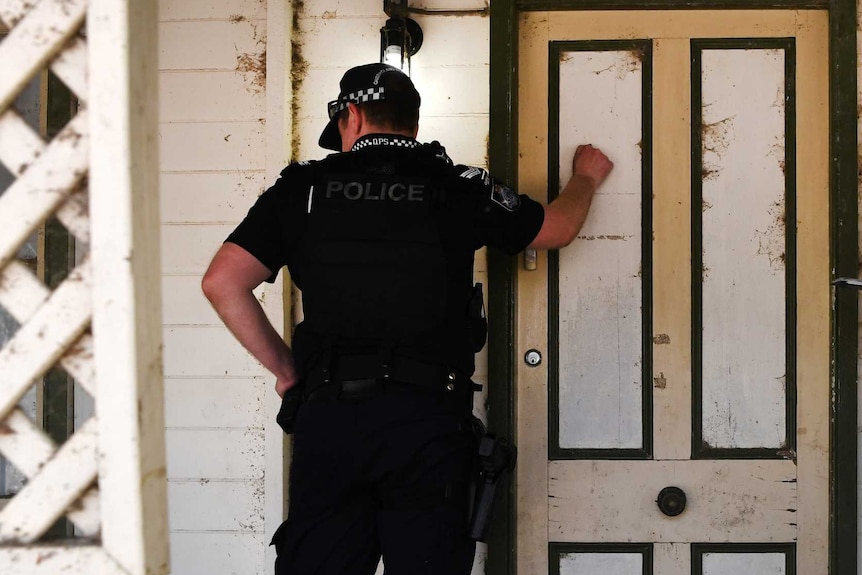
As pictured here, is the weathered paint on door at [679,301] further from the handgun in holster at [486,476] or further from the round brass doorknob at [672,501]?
the handgun in holster at [486,476]

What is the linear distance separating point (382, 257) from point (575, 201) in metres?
0.85

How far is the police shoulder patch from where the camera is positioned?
93.1 inches

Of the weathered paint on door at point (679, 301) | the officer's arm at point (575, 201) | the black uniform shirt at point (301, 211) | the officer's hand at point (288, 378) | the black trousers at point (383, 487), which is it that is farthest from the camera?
the weathered paint on door at point (679, 301)

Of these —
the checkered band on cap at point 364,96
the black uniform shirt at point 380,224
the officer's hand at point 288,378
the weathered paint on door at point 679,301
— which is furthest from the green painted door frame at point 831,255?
the officer's hand at point 288,378

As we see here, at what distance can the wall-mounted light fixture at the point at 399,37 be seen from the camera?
8.99ft

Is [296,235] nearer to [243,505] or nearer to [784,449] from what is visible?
[243,505]

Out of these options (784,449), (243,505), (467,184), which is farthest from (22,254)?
(784,449)

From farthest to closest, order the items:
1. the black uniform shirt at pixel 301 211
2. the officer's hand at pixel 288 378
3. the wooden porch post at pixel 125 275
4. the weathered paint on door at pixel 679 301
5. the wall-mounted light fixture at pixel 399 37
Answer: the weathered paint on door at pixel 679 301
the wall-mounted light fixture at pixel 399 37
the officer's hand at pixel 288 378
the black uniform shirt at pixel 301 211
the wooden porch post at pixel 125 275

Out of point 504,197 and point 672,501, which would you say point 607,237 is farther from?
point 672,501

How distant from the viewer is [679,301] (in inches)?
114

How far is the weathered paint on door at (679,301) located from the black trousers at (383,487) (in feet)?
2.57

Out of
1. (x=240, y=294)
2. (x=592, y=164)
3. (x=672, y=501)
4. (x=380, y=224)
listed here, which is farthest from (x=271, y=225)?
(x=672, y=501)

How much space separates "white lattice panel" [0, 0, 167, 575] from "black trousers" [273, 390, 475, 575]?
35.6 inches

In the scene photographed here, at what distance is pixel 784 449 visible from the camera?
2.88 m
